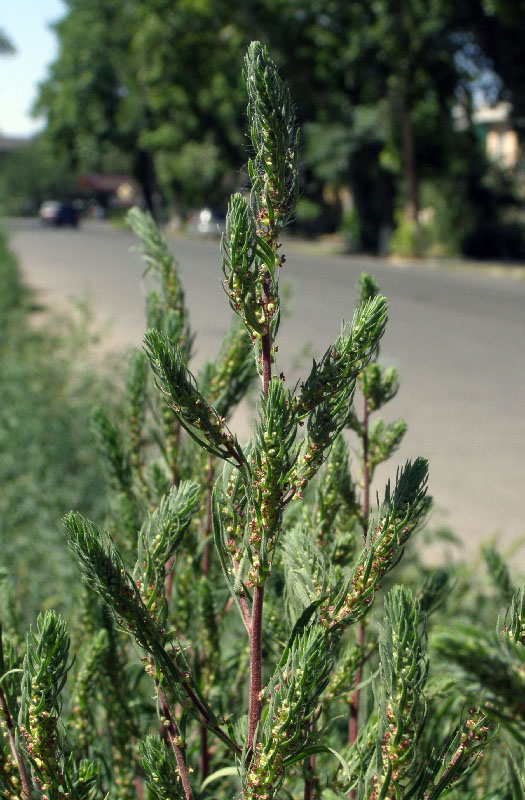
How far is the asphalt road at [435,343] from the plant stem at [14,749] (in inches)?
24.2

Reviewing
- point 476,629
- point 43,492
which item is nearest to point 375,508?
point 476,629

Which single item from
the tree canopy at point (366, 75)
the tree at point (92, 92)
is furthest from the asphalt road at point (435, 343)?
the tree at point (92, 92)

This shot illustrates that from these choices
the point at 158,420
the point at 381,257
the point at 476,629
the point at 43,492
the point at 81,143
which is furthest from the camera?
the point at 81,143

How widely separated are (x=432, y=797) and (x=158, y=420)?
72 centimetres

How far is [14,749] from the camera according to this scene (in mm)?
856

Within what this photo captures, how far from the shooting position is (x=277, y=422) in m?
0.81

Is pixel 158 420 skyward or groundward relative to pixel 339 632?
skyward

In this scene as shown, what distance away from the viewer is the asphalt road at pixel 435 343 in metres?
6.14

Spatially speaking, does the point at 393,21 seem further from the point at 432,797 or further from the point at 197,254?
the point at 432,797

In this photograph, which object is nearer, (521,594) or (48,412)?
(521,594)

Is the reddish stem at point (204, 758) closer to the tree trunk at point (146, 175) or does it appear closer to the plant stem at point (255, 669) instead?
the plant stem at point (255, 669)

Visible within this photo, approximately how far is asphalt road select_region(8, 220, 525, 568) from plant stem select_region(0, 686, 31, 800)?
2.02 ft

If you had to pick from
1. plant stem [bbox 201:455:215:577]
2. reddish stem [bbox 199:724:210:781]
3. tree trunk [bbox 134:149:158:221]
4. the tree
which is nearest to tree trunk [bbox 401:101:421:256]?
the tree

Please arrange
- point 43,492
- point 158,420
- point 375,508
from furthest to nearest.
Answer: point 43,492, point 158,420, point 375,508
